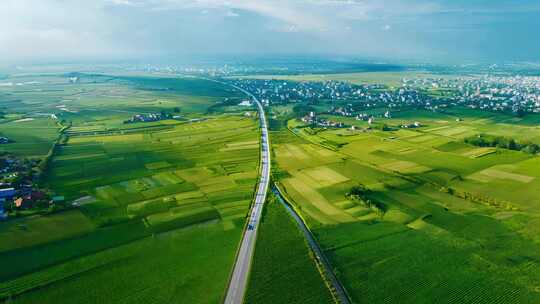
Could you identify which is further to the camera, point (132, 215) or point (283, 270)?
Result: point (132, 215)

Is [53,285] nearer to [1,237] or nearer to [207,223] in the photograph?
[1,237]

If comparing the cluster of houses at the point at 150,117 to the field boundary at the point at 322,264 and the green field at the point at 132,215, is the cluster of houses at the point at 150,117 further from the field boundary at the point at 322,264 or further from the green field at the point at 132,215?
the field boundary at the point at 322,264

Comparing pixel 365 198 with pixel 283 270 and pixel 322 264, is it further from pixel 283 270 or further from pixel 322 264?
pixel 283 270

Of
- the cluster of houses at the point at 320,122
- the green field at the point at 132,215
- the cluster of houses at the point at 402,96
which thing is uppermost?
the cluster of houses at the point at 402,96

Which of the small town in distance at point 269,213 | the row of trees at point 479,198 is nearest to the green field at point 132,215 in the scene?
the small town in distance at point 269,213

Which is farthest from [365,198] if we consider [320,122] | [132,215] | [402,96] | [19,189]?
[402,96]
